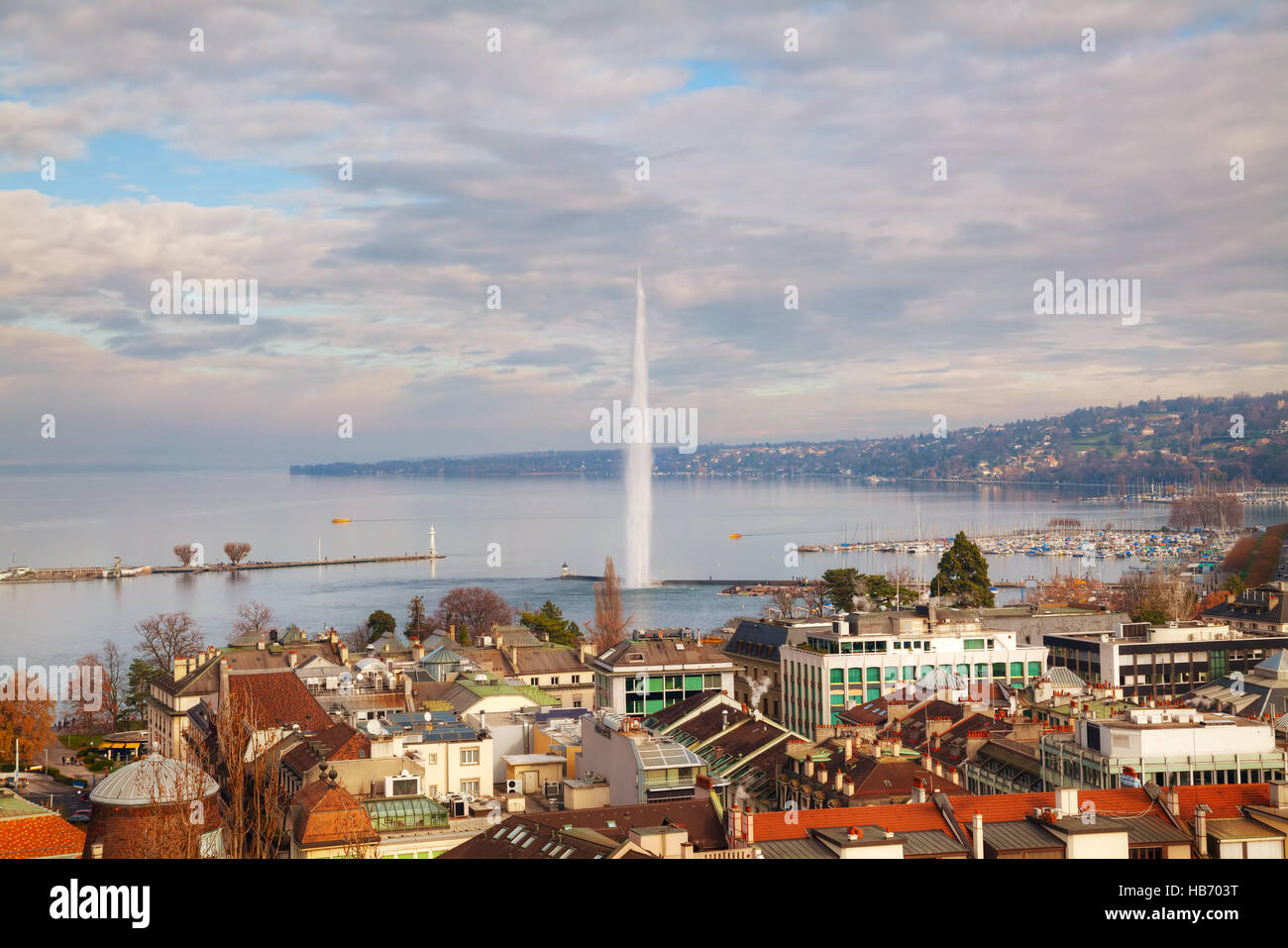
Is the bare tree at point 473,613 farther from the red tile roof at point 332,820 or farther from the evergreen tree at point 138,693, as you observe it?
the red tile roof at point 332,820

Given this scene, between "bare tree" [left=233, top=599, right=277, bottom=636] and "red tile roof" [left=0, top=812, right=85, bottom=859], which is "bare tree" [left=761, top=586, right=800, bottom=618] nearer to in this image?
"bare tree" [left=233, top=599, right=277, bottom=636]

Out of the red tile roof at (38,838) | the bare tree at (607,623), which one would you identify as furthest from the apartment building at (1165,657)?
the red tile roof at (38,838)

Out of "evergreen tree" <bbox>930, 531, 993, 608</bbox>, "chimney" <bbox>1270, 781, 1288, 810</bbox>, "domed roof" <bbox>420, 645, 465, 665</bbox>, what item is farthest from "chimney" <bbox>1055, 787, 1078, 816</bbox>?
"evergreen tree" <bbox>930, 531, 993, 608</bbox>

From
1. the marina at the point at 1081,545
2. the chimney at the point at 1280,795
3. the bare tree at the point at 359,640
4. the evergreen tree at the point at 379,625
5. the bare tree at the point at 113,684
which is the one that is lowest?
the bare tree at the point at 113,684

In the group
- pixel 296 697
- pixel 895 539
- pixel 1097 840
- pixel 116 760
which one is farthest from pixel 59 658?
pixel 895 539

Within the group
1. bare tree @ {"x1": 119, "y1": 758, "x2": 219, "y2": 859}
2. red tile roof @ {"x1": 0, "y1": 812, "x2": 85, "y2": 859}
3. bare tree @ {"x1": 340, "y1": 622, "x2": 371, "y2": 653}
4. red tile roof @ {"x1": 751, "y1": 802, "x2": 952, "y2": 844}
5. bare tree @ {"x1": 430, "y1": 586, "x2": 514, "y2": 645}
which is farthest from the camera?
bare tree @ {"x1": 430, "y1": 586, "x2": 514, "y2": 645}

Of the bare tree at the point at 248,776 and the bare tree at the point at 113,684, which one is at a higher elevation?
the bare tree at the point at 248,776
